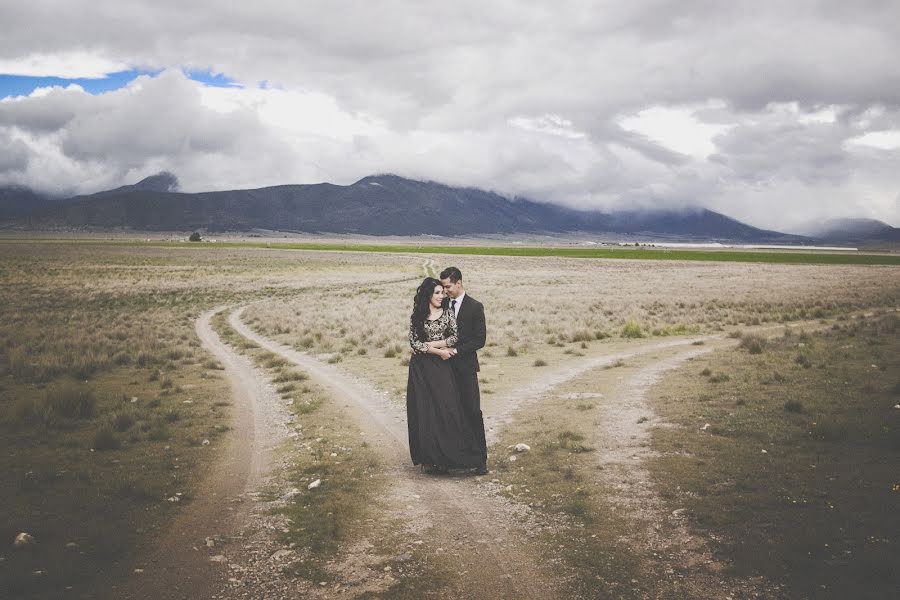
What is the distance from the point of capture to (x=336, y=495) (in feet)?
24.9

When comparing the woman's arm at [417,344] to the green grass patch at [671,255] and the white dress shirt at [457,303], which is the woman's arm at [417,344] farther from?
the green grass patch at [671,255]

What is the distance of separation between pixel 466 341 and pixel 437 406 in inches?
39.4

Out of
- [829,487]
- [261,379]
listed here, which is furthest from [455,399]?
[261,379]

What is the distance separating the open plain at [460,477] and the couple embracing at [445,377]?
0.44 metres

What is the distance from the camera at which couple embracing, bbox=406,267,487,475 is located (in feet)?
26.5

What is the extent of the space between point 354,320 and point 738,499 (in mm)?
23407

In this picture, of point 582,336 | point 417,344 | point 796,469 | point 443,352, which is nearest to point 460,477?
point 443,352

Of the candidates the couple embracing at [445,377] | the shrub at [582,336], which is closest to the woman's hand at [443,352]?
the couple embracing at [445,377]

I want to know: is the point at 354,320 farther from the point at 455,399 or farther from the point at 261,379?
the point at 455,399

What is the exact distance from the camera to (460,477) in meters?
8.28

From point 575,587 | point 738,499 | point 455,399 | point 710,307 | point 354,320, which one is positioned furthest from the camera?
point 710,307

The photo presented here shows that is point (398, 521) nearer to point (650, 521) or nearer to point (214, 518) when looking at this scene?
point (214, 518)

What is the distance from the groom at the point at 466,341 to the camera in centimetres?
809

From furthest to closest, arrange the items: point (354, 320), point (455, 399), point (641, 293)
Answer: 1. point (641, 293)
2. point (354, 320)
3. point (455, 399)
